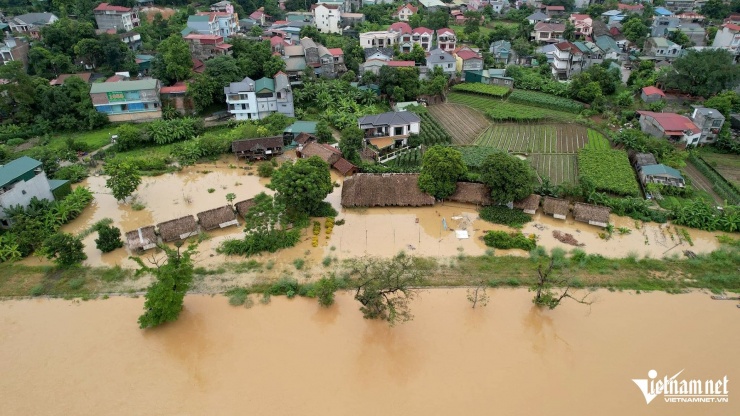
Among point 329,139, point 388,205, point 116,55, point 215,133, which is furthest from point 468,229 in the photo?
point 116,55

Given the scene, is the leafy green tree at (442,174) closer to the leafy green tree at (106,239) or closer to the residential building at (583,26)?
the leafy green tree at (106,239)

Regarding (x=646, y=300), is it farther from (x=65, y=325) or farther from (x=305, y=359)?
(x=65, y=325)

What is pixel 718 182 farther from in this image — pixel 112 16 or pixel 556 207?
pixel 112 16

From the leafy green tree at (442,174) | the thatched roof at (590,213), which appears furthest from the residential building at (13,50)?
the thatched roof at (590,213)

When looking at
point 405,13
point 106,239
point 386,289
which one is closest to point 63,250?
point 106,239

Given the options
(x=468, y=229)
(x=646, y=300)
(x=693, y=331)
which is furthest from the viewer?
(x=468, y=229)

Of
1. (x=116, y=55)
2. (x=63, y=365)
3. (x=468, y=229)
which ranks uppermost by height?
(x=116, y=55)

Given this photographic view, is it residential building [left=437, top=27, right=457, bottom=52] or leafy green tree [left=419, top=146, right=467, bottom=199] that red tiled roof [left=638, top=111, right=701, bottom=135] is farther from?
residential building [left=437, top=27, right=457, bottom=52]

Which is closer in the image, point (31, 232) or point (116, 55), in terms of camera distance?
point (31, 232)
